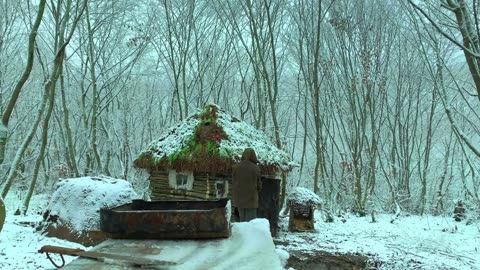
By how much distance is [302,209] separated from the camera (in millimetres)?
10898

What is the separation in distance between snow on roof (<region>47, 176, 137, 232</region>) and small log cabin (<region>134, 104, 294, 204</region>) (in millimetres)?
2390

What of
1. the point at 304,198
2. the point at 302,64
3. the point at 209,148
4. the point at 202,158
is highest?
the point at 302,64

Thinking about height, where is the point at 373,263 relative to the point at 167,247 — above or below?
below

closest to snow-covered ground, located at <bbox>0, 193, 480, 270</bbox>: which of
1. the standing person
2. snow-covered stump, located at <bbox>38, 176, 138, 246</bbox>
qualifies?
snow-covered stump, located at <bbox>38, 176, 138, 246</bbox>

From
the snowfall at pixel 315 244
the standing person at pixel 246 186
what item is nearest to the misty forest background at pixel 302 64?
the snowfall at pixel 315 244

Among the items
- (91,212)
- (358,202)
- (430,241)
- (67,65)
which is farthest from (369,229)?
(67,65)

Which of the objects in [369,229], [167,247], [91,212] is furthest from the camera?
[369,229]

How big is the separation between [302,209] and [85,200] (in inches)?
217

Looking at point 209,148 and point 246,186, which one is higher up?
point 209,148

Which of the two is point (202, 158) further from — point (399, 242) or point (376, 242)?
point (399, 242)

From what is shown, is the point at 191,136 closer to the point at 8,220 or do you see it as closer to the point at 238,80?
the point at 8,220

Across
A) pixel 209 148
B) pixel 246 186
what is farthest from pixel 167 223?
pixel 209 148

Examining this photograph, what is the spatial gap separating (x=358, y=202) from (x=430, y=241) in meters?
5.41

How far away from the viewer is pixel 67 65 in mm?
15266
